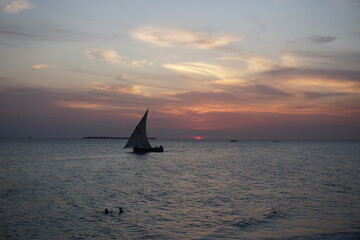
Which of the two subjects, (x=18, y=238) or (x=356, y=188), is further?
(x=356, y=188)

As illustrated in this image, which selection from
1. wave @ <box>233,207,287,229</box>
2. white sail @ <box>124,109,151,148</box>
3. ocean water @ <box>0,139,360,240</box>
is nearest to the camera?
ocean water @ <box>0,139,360,240</box>

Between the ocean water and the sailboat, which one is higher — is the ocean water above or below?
below

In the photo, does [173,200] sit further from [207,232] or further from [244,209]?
[207,232]

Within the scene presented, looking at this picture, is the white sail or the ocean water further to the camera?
the white sail

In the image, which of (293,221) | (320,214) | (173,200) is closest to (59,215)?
(173,200)

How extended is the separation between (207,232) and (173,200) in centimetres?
948

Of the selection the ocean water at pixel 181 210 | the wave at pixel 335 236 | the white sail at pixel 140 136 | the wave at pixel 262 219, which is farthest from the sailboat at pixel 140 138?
the wave at pixel 335 236

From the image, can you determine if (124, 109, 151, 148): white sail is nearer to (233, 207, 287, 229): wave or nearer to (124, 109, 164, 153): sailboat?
(124, 109, 164, 153): sailboat

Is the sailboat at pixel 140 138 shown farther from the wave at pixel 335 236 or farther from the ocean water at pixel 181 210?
the wave at pixel 335 236

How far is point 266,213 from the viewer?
2267 centimetres

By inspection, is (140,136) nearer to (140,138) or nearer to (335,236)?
(140,138)

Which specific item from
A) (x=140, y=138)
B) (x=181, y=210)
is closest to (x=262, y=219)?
(x=181, y=210)

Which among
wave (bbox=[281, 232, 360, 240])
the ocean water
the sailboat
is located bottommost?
the ocean water

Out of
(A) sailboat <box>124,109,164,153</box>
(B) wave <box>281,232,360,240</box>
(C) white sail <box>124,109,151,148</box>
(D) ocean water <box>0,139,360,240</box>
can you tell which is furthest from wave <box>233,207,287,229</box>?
(A) sailboat <box>124,109,164,153</box>
